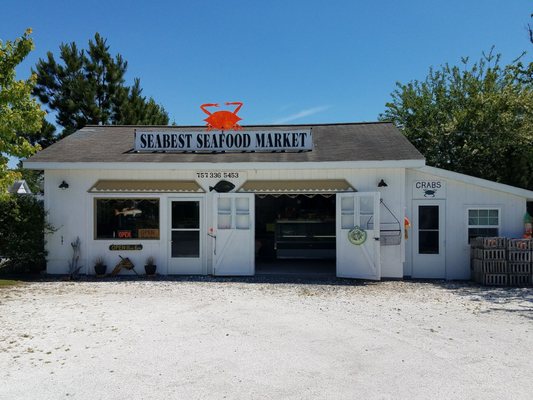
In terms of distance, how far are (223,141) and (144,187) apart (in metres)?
2.71

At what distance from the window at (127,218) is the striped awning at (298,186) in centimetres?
266

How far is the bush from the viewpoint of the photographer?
38.2ft

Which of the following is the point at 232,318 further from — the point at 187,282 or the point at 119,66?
the point at 119,66

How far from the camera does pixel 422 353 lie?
5.70 m

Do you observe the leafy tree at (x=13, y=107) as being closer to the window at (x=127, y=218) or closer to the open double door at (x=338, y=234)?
the window at (x=127, y=218)

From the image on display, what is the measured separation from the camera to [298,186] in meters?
11.9

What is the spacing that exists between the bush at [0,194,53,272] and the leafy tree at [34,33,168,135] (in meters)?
15.6

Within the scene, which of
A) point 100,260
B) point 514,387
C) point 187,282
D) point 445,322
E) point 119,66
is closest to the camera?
point 514,387

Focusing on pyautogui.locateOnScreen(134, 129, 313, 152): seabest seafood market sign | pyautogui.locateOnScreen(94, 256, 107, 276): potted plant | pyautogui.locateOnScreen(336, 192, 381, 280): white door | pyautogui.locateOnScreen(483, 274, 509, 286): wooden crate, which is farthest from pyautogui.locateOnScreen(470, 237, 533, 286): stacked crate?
pyautogui.locateOnScreen(94, 256, 107, 276): potted plant

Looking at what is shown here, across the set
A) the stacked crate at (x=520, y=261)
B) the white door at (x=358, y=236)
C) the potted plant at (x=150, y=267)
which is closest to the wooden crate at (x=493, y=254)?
the stacked crate at (x=520, y=261)

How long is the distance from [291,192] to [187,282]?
12.1 feet

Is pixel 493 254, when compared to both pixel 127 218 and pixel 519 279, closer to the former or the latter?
pixel 519 279

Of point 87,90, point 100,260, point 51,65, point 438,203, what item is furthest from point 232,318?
point 51,65

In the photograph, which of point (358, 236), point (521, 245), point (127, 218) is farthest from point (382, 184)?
point (127, 218)
